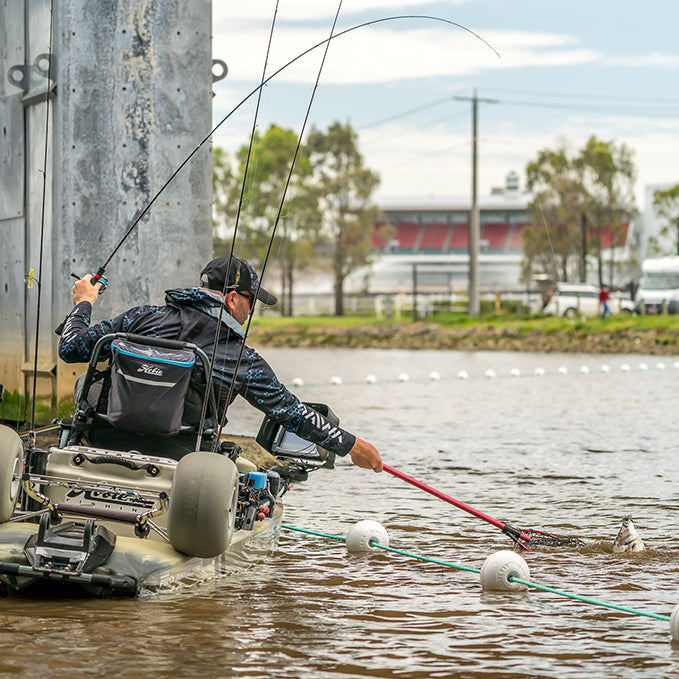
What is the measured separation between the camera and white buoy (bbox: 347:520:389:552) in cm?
751

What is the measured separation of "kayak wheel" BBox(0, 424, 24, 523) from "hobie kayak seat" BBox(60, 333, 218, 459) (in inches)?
15.6

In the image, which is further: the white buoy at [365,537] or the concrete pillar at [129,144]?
the concrete pillar at [129,144]

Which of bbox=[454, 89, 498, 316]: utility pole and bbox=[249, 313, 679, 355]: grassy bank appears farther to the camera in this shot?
bbox=[454, 89, 498, 316]: utility pole

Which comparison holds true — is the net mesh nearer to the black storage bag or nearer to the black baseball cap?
the black baseball cap

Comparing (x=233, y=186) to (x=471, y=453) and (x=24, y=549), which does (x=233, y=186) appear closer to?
(x=471, y=453)

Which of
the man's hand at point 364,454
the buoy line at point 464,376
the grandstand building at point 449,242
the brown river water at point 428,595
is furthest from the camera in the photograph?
the grandstand building at point 449,242

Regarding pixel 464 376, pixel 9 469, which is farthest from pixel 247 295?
pixel 464 376

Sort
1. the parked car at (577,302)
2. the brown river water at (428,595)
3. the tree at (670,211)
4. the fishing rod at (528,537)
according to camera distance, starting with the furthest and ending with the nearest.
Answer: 1. the tree at (670,211)
2. the parked car at (577,302)
3. the fishing rod at (528,537)
4. the brown river water at (428,595)

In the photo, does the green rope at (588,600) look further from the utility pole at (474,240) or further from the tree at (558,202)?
the tree at (558,202)

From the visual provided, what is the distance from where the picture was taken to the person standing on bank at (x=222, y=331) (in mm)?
6180

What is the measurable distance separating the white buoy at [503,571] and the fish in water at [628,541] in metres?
1.21

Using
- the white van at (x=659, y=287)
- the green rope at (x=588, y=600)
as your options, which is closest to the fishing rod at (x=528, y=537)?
the green rope at (x=588, y=600)

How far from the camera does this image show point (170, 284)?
949cm

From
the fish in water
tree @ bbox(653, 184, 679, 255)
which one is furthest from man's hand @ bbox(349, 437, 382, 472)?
tree @ bbox(653, 184, 679, 255)
